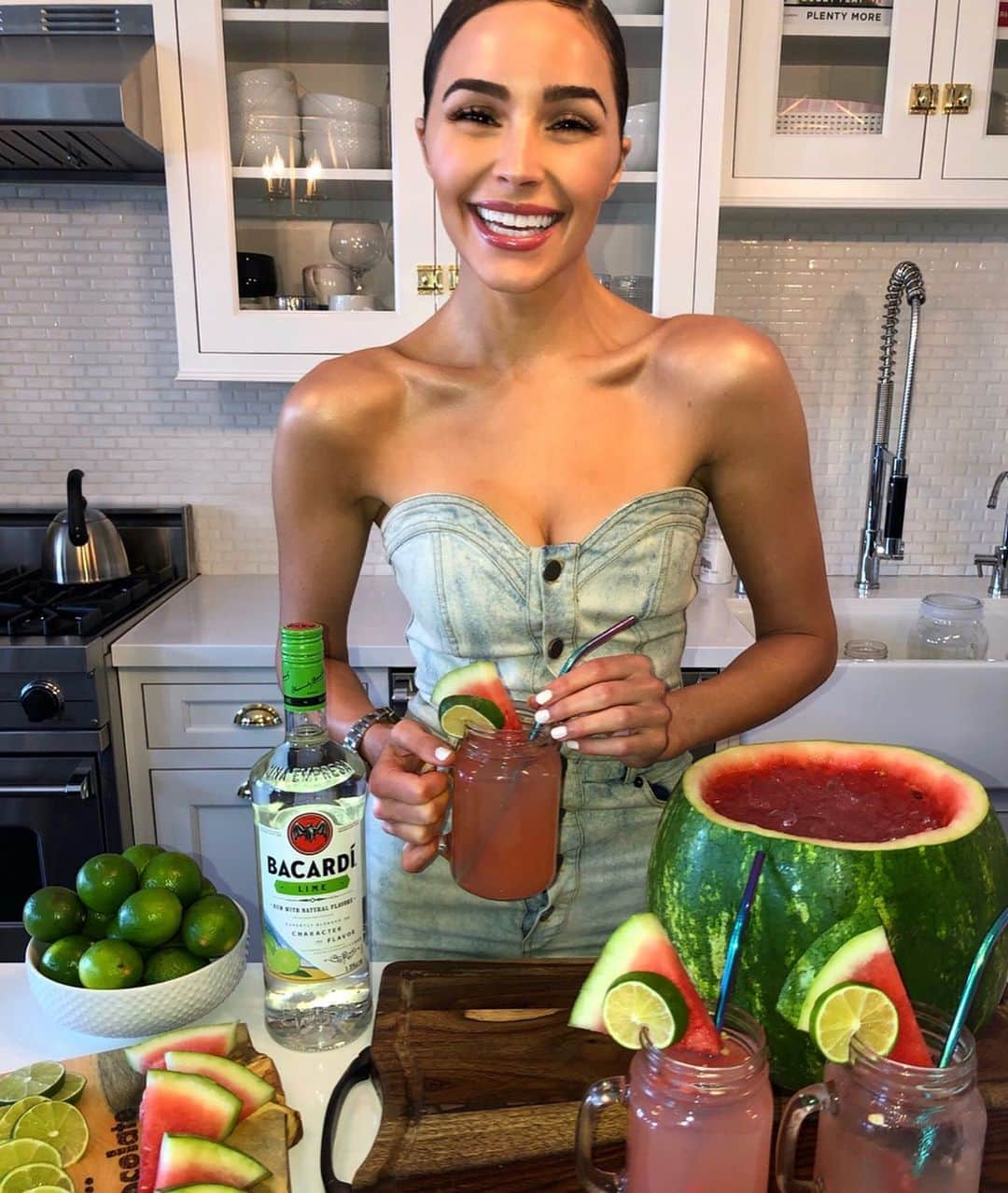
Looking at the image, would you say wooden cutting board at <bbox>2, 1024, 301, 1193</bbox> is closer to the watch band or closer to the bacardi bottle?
the bacardi bottle

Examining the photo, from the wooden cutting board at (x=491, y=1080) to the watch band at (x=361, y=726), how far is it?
0.82 feet

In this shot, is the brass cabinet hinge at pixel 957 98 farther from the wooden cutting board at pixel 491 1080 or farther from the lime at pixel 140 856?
the lime at pixel 140 856

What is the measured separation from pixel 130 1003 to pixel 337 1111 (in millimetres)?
190

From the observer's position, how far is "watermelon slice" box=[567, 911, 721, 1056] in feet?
1.96

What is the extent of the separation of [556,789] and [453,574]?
0.32m

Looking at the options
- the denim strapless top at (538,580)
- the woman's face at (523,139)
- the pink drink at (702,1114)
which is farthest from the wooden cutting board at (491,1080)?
the woman's face at (523,139)

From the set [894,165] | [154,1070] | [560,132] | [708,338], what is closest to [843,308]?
[894,165]

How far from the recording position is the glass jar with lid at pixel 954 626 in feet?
7.41

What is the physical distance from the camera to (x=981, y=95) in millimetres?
2029

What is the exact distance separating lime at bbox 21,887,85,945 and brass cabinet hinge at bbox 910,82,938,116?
2096 mm

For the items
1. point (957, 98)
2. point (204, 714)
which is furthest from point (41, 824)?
point (957, 98)

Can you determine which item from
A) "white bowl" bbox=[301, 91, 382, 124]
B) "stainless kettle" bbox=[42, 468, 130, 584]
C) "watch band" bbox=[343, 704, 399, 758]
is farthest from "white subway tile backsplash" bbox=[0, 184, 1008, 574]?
"watch band" bbox=[343, 704, 399, 758]

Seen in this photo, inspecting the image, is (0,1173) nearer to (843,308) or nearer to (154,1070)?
(154,1070)

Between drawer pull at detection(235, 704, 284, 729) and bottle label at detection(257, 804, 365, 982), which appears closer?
bottle label at detection(257, 804, 365, 982)
